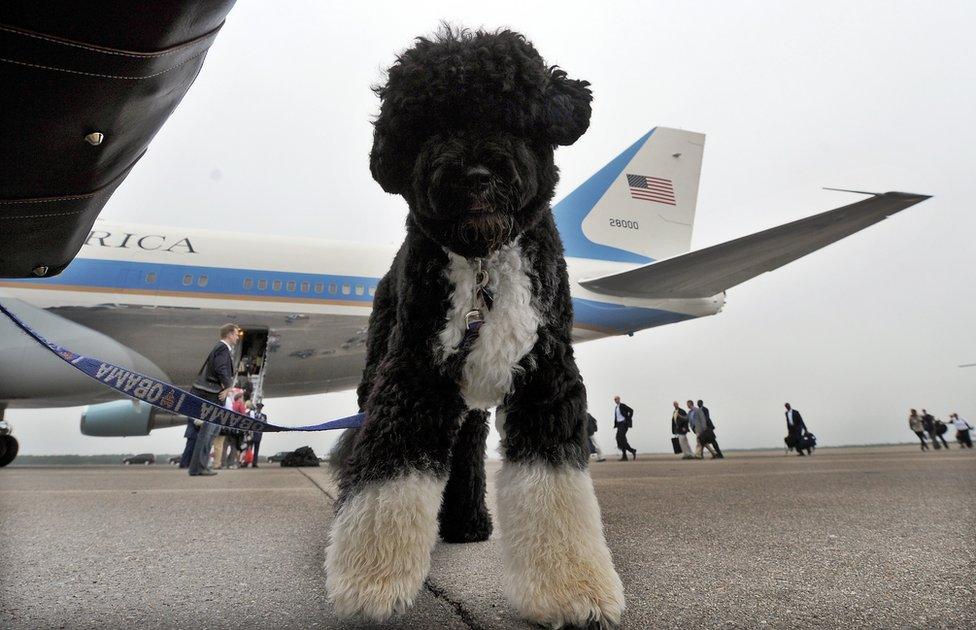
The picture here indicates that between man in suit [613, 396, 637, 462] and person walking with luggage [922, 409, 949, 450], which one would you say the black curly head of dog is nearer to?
man in suit [613, 396, 637, 462]

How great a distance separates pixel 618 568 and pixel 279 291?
8.18 m

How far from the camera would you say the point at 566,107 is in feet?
3.52

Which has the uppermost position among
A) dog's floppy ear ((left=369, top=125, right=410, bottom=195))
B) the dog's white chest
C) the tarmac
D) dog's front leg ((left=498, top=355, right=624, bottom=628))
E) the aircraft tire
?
dog's floppy ear ((left=369, top=125, right=410, bottom=195))

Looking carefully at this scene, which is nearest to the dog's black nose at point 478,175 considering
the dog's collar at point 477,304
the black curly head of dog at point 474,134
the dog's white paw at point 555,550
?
the black curly head of dog at point 474,134

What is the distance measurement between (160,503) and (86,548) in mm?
1448

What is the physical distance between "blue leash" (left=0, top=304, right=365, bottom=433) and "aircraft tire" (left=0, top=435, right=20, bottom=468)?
8.45 metres

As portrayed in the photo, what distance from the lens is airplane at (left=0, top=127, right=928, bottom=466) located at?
707cm

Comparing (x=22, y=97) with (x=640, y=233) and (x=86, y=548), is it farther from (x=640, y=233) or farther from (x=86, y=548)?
(x=640, y=233)

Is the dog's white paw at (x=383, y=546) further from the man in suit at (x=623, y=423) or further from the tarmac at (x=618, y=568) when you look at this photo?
the man in suit at (x=623, y=423)

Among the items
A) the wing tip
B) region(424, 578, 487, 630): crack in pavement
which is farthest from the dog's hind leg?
the wing tip

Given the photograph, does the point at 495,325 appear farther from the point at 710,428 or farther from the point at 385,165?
the point at 710,428

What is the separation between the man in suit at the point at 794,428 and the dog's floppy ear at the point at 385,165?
13.1m

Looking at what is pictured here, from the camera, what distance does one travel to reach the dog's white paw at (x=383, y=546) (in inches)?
35.7

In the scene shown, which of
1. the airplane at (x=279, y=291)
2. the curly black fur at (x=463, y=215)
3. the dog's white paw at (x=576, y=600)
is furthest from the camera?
the airplane at (x=279, y=291)
